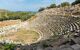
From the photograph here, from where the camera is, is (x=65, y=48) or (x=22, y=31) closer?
(x=65, y=48)

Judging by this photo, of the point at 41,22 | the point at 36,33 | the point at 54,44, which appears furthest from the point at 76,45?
the point at 41,22

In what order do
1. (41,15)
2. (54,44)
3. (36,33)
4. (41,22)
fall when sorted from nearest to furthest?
1. (54,44)
2. (36,33)
3. (41,22)
4. (41,15)

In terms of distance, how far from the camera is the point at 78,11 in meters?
54.6

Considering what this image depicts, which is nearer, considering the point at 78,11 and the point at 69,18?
the point at 69,18

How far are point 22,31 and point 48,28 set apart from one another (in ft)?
17.8

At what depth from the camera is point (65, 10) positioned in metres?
61.1

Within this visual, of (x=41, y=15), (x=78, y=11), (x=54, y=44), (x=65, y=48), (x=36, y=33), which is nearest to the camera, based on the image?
(x=65, y=48)

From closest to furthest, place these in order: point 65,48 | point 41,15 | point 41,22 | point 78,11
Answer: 1. point 65,48
2. point 78,11
3. point 41,22
4. point 41,15

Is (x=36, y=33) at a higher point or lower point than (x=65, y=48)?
lower

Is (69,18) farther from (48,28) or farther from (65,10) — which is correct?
(65,10)

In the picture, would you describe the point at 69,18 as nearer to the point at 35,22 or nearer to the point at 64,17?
the point at 64,17

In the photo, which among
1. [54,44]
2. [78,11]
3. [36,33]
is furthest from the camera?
[78,11]

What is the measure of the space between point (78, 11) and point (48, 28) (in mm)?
6807

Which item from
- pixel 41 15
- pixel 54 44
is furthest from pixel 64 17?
pixel 54 44
